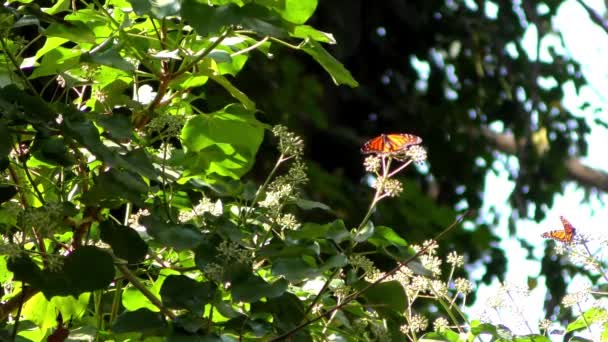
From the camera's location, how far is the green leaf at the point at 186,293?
2.75 feet

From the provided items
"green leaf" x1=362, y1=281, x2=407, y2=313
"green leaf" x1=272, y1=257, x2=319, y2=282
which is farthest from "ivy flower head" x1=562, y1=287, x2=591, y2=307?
"green leaf" x1=272, y1=257, x2=319, y2=282

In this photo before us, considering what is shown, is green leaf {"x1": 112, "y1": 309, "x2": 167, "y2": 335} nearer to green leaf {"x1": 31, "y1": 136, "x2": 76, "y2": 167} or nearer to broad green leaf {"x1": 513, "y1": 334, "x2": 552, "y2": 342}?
green leaf {"x1": 31, "y1": 136, "x2": 76, "y2": 167}

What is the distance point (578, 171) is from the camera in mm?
4574

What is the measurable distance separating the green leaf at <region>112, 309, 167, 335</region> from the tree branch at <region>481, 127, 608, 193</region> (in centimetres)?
345

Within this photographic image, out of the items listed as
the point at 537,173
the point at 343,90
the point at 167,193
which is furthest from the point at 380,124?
the point at 167,193

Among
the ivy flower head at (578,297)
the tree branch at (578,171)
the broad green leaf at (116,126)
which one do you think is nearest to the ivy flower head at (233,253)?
the broad green leaf at (116,126)

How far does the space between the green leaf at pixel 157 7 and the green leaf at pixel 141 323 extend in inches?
9.2

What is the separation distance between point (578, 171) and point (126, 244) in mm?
3912

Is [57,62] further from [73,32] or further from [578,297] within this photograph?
[578,297]

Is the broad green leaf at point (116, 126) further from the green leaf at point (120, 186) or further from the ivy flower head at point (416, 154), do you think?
the ivy flower head at point (416, 154)

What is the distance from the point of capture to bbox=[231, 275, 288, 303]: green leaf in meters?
0.82

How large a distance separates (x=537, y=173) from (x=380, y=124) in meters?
0.79

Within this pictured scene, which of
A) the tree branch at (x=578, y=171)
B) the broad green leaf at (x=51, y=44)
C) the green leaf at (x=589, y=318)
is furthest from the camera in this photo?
the tree branch at (x=578, y=171)

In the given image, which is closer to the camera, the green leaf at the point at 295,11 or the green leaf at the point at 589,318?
the green leaf at the point at 295,11
